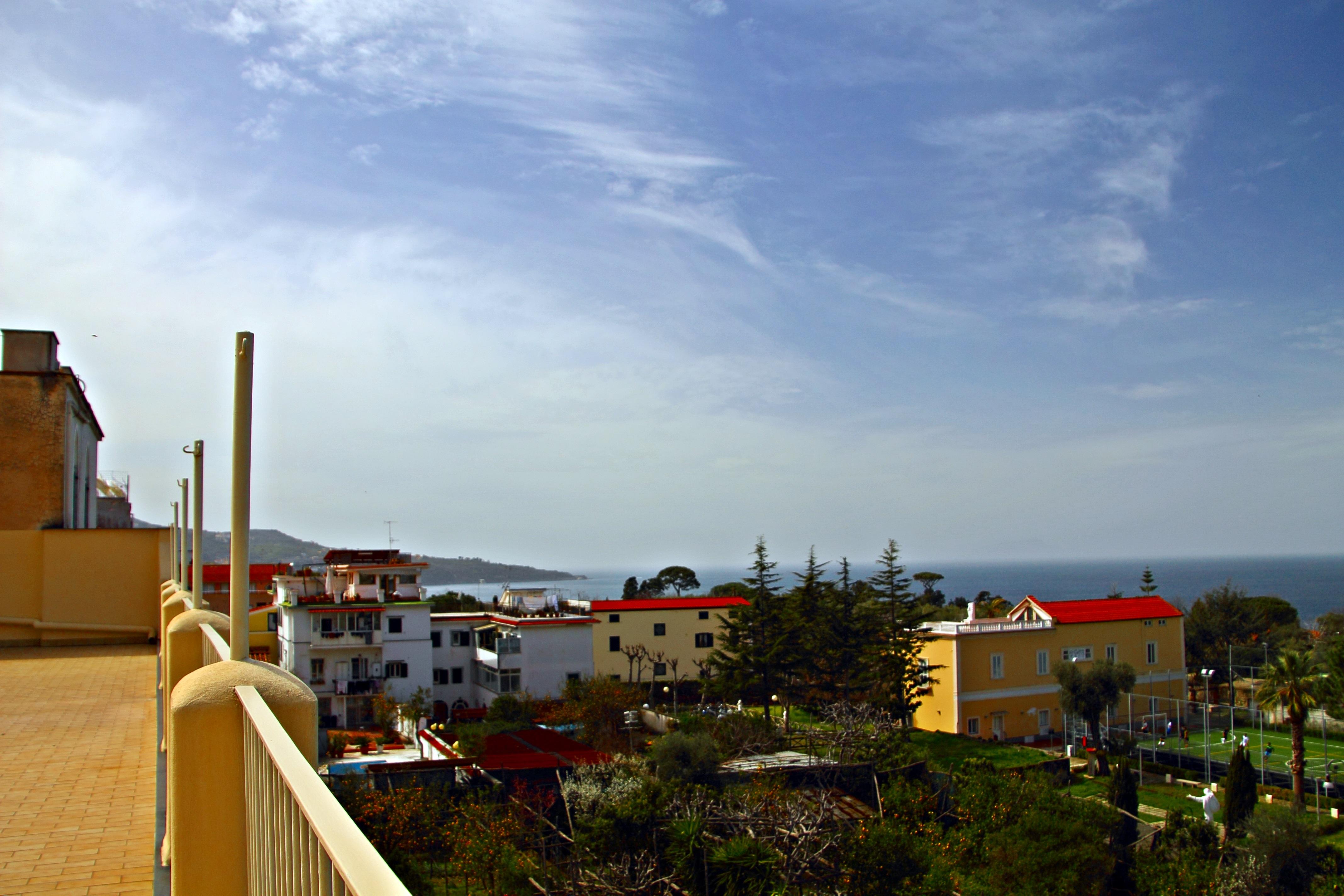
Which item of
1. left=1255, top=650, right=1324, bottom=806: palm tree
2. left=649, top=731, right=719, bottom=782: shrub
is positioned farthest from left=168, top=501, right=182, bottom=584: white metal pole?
left=1255, top=650, right=1324, bottom=806: palm tree

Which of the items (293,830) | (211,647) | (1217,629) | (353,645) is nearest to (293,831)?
(293,830)

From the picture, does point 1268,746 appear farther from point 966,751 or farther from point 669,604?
point 669,604

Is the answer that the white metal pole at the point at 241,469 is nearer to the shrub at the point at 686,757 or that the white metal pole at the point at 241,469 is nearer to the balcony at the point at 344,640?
the shrub at the point at 686,757

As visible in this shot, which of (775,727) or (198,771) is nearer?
(198,771)

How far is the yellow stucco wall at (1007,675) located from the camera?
101 ft

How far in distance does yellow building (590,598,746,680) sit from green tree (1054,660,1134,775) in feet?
42.3

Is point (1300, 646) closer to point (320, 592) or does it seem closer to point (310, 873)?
point (320, 592)

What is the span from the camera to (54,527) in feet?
47.1

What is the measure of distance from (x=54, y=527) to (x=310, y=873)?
15.7 m

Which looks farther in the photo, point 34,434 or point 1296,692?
point 1296,692

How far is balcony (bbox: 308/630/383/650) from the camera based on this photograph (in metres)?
31.4

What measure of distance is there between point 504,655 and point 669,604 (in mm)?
9648

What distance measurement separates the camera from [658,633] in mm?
40031

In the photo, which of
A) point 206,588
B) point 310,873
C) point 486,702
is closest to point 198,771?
point 310,873
